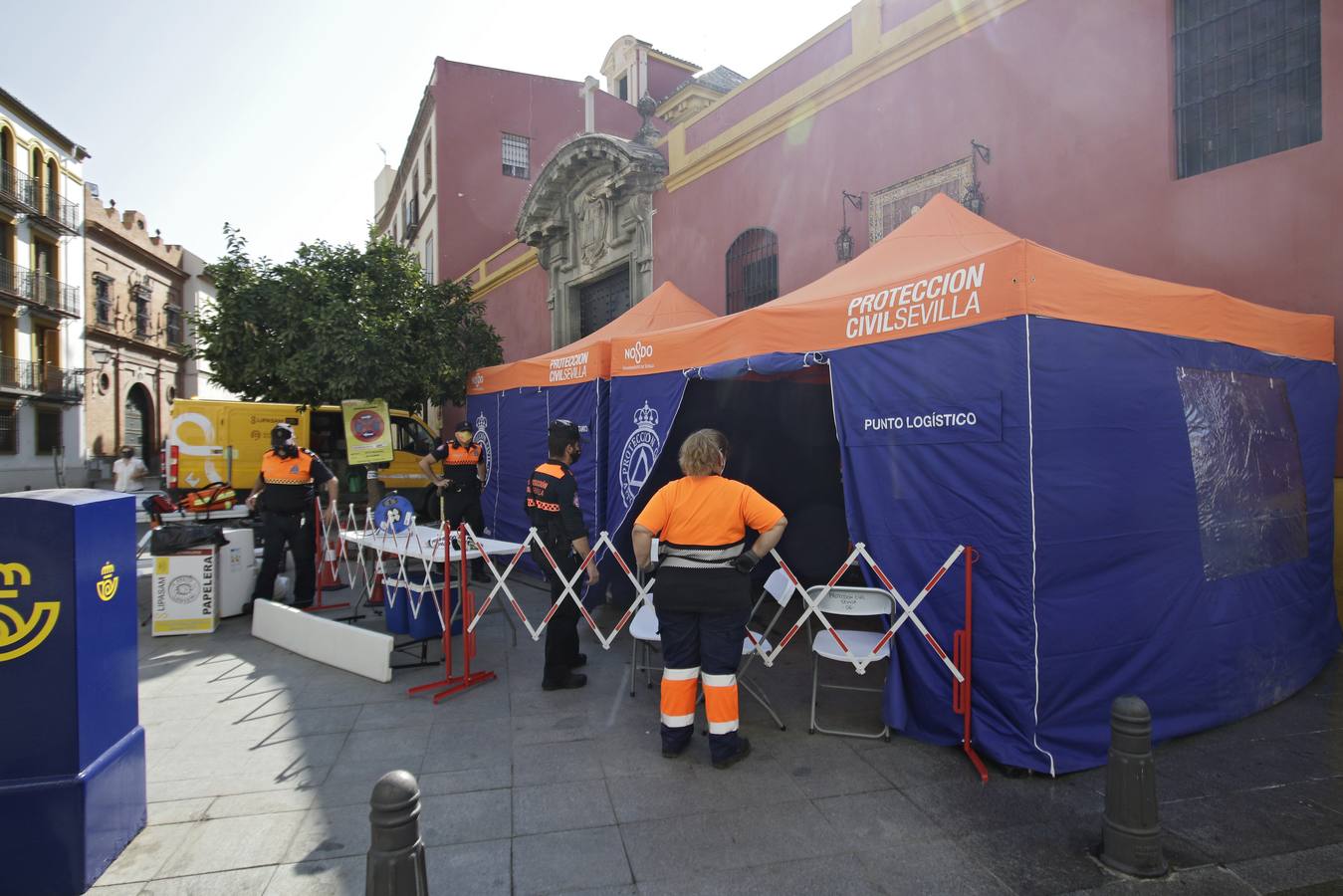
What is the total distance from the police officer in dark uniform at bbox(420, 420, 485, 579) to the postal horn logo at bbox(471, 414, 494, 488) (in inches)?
54.0

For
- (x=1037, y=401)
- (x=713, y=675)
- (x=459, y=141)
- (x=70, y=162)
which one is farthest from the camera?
(x=70, y=162)

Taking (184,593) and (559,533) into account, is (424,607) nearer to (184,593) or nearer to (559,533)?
(559,533)

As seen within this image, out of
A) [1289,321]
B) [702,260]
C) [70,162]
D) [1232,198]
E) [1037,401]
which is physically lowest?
[1037,401]

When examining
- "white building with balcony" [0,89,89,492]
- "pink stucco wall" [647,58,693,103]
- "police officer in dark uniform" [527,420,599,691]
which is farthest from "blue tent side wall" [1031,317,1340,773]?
"white building with balcony" [0,89,89,492]

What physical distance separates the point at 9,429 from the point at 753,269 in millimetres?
25510

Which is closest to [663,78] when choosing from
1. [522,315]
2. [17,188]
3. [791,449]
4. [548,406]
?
[522,315]

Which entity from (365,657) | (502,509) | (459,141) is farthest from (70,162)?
(365,657)

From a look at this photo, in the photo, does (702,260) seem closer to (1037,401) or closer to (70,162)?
(1037,401)

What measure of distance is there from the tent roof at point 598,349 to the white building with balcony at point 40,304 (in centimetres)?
2225

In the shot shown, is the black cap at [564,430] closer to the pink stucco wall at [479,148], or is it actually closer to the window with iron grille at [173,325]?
the pink stucco wall at [479,148]

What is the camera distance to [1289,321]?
16.6 feet

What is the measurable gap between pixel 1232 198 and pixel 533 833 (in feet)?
22.1

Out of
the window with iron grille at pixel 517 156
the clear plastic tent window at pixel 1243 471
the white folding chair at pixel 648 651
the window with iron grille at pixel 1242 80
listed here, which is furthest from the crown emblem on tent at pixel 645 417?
the window with iron grille at pixel 517 156

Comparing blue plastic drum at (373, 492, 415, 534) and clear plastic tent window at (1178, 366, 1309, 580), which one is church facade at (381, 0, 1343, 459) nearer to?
clear plastic tent window at (1178, 366, 1309, 580)
